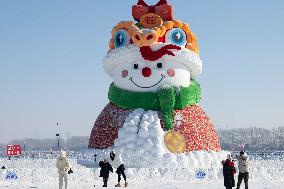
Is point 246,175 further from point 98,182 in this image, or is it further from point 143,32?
point 143,32

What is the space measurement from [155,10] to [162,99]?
441cm

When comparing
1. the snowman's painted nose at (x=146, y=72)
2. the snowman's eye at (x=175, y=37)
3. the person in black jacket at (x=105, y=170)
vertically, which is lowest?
the person in black jacket at (x=105, y=170)

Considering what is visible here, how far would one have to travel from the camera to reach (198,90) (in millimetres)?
24016

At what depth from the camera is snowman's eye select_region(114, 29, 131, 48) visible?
22.9m

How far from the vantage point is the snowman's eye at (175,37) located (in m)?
22.4

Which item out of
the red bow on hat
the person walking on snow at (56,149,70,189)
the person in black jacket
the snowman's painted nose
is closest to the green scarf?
the snowman's painted nose

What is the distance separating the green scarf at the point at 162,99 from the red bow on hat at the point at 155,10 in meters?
3.53

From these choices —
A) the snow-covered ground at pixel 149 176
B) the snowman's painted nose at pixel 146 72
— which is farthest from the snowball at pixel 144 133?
the snowman's painted nose at pixel 146 72

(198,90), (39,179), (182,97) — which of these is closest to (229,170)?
(39,179)

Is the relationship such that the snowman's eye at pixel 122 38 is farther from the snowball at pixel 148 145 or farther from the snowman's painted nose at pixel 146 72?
the snowball at pixel 148 145

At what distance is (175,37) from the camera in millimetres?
22438

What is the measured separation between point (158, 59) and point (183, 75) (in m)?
1.51

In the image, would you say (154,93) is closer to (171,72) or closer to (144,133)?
(171,72)

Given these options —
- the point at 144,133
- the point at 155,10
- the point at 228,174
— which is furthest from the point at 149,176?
the point at 155,10
